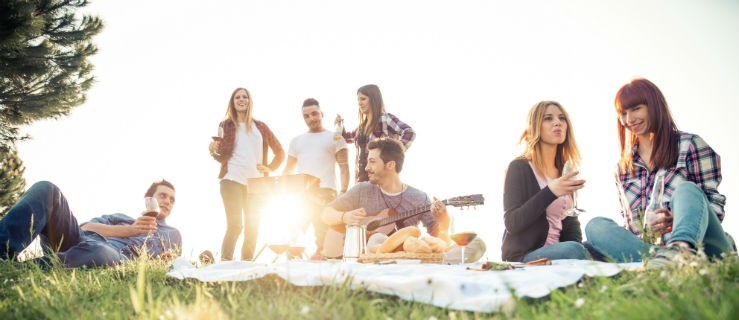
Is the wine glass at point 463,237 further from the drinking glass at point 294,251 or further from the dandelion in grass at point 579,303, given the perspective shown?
the dandelion in grass at point 579,303

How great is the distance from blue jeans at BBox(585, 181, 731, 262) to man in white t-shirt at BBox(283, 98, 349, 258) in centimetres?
369

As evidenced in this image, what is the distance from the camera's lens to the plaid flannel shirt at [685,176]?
364 cm

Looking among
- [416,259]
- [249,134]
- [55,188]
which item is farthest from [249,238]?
[416,259]

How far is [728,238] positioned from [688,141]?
732 millimetres

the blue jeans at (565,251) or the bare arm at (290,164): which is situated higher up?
the bare arm at (290,164)

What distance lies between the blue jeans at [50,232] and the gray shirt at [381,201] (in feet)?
7.54

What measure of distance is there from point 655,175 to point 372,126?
3.36 metres

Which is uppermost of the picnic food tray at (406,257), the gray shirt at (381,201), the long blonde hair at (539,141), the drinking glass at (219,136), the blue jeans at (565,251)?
the drinking glass at (219,136)

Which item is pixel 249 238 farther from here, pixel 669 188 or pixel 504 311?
pixel 504 311

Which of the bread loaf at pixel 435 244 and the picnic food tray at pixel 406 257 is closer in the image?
the picnic food tray at pixel 406 257

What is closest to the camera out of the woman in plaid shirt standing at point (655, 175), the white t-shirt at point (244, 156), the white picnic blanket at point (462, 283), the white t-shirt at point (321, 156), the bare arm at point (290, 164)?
the white picnic blanket at point (462, 283)

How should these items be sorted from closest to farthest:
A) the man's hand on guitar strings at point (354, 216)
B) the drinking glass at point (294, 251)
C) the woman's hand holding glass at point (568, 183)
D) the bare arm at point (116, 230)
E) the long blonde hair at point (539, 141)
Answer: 1. the woman's hand holding glass at point (568, 183)
2. the drinking glass at point (294, 251)
3. the long blonde hair at point (539, 141)
4. the bare arm at point (116, 230)
5. the man's hand on guitar strings at point (354, 216)

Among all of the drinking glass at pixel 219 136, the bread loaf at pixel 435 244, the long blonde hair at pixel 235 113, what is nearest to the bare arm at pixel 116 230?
the bread loaf at pixel 435 244

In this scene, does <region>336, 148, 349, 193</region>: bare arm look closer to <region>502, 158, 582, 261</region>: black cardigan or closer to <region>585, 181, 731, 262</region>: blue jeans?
<region>502, 158, 582, 261</region>: black cardigan
